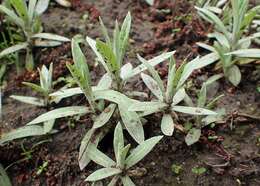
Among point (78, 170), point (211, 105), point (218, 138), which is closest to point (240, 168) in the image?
point (218, 138)

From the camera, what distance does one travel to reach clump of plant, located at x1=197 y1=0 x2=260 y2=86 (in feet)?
7.33

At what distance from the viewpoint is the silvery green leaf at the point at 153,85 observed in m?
2.12

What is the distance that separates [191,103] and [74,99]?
2.16ft

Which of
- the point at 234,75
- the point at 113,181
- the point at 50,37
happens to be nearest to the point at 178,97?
the point at 234,75

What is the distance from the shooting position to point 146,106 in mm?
1993

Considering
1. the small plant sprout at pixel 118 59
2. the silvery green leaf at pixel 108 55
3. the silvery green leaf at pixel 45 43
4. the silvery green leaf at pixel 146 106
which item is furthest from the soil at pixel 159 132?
the silvery green leaf at pixel 108 55

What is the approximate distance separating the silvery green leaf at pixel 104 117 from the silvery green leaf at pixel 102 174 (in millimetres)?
231

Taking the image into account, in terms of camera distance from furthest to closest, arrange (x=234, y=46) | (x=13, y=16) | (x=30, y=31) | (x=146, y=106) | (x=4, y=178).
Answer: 1. (x=30, y=31)
2. (x=13, y=16)
3. (x=234, y=46)
4. (x=4, y=178)
5. (x=146, y=106)

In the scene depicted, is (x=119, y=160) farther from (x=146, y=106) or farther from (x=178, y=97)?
(x=178, y=97)

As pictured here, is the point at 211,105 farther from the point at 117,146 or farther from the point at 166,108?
the point at 117,146

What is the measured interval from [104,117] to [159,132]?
296 millimetres

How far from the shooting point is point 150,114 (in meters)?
2.17

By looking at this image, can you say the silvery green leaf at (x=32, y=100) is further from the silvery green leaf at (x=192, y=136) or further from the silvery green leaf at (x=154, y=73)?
the silvery green leaf at (x=192, y=136)

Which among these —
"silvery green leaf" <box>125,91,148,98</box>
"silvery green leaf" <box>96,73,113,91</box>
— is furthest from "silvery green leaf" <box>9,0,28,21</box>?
"silvery green leaf" <box>125,91,148,98</box>
